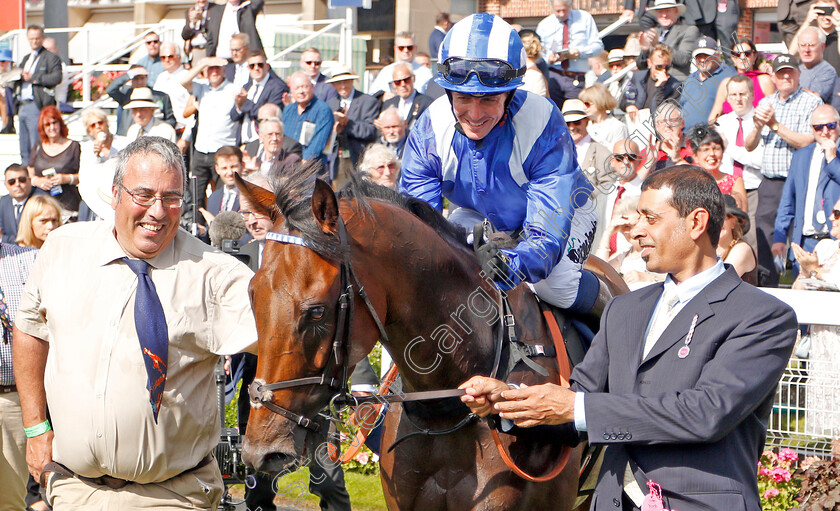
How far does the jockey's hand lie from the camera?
3.41m

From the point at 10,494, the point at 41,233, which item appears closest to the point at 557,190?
the point at 10,494

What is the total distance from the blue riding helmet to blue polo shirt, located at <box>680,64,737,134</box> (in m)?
5.10

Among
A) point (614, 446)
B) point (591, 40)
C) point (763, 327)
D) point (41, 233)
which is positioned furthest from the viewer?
point (591, 40)

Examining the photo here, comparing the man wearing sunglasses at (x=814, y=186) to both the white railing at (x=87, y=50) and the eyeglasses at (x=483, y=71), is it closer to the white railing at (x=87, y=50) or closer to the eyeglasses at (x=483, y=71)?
the eyeglasses at (x=483, y=71)

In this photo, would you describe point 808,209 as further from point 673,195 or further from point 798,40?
point 673,195

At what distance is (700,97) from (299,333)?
6.58 meters

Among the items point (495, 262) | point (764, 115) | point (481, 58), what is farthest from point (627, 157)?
point (495, 262)

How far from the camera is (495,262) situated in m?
3.41

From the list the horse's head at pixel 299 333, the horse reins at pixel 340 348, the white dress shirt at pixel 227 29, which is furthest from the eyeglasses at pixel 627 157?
the white dress shirt at pixel 227 29

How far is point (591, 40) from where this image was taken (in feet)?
39.0

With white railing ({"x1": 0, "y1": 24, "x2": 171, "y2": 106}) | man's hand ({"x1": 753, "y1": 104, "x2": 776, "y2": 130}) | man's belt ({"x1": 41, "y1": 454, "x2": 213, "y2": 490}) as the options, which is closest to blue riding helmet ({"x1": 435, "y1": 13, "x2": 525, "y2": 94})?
man's belt ({"x1": 41, "y1": 454, "x2": 213, "y2": 490})

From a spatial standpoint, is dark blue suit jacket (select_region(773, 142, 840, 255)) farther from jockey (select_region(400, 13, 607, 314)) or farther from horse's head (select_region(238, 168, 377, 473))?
horse's head (select_region(238, 168, 377, 473))

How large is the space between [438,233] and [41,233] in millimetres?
3777

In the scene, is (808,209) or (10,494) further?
(808,209)
